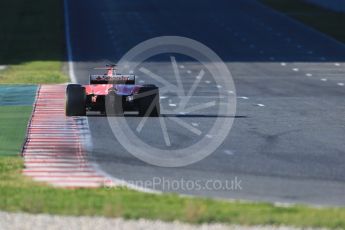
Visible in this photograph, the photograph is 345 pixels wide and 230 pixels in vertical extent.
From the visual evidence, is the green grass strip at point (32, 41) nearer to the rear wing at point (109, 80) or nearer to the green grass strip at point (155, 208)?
the rear wing at point (109, 80)

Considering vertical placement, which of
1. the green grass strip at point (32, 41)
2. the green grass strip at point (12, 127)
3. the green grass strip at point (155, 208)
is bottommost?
the green grass strip at point (32, 41)

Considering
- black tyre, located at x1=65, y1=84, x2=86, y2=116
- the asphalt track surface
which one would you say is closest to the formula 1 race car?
black tyre, located at x1=65, y1=84, x2=86, y2=116

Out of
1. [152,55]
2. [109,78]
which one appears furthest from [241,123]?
[152,55]

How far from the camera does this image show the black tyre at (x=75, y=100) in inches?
1013

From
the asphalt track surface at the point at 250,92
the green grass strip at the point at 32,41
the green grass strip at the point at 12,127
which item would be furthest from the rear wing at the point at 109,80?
the green grass strip at the point at 32,41

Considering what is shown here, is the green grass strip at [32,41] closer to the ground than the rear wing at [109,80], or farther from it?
closer to the ground

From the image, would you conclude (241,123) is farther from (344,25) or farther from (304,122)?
(344,25)

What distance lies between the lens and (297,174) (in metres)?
18.1

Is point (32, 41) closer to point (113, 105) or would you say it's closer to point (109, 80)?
point (109, 80)

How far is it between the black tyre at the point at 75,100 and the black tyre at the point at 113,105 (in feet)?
1.90

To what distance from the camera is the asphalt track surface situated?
17922 millimetres

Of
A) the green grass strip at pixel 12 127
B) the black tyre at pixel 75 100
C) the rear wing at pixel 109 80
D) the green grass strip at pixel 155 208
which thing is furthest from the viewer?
the rear wing at pixel 109 80

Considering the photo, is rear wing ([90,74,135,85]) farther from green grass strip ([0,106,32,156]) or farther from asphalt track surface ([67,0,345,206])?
green grass strip ([0,106,32,156])

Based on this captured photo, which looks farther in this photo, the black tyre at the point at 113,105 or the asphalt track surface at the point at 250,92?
the black tyre at the point at 113,105
